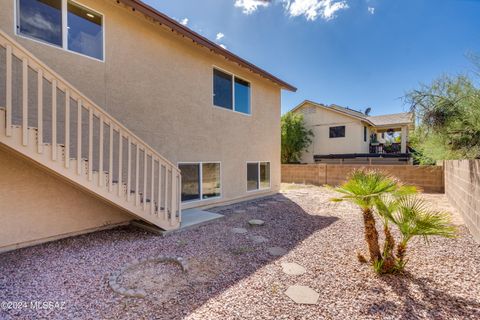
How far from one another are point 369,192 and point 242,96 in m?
6.97

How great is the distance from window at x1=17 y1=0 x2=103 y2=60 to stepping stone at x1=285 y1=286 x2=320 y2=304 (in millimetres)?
6372

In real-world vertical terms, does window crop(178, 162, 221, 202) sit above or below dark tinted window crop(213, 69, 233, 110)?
below

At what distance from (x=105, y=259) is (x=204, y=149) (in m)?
4.48

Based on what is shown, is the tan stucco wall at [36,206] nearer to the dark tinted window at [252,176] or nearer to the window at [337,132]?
the dark tinted window at [252,176]

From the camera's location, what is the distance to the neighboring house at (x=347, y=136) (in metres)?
19.1

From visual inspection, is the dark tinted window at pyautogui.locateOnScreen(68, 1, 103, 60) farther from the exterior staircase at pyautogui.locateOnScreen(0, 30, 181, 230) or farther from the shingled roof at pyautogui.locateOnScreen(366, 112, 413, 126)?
the shingled roof at pyautogui.locateOnScreen(366, 112, 413, 126)

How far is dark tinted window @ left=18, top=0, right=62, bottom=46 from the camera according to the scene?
4.47 m

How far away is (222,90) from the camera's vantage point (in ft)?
27.9

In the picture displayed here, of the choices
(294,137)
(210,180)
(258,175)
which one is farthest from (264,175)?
(294,137)

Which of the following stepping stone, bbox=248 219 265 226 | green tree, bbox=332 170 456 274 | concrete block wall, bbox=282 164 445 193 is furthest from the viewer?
concrete block wall, bbox=282 164 445 193

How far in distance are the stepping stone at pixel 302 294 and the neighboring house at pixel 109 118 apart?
3337 mm

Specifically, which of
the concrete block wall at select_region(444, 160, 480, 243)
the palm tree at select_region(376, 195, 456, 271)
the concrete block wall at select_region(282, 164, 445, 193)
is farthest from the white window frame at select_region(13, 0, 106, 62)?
the concrete block wall at select_region(282, 164, 445, 193)

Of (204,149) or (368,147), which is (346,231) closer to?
(204,149)

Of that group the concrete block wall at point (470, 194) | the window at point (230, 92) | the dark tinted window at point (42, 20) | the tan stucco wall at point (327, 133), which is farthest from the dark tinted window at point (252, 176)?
the tan stucco wall at point (327, 133)
